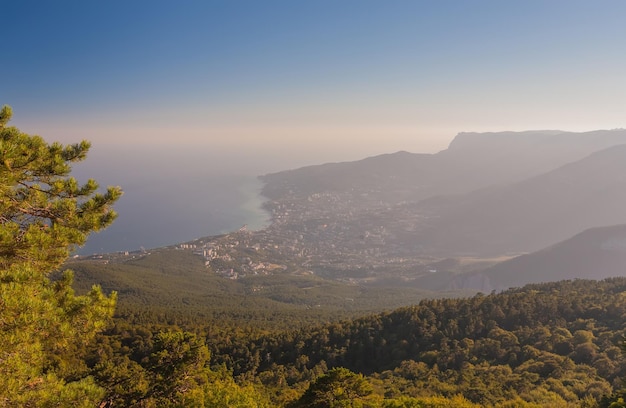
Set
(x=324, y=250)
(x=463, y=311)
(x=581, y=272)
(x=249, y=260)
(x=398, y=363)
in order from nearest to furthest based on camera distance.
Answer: (x=398, y=363)
(x=463, y=311)
(x=581, y=272)
(x=249, y=260)
(x=324, y=250)

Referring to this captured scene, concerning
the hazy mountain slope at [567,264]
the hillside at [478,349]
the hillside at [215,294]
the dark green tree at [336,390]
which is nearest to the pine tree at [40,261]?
the dark green tree at [336,390]

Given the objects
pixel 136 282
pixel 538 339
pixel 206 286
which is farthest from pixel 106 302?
pixel 206 286

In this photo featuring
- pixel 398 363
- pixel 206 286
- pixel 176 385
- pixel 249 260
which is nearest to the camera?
pixel 176 385

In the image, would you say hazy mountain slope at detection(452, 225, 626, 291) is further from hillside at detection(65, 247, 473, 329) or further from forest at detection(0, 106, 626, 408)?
forest at detection(0, 106, 626, 408)

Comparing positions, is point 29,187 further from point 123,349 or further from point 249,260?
point 249,260

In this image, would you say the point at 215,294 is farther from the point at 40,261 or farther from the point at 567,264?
the point at 567,264

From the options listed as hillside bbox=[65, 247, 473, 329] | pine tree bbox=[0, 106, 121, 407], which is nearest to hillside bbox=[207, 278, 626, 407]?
hillside bbox=[65, 247, 473, 329]
